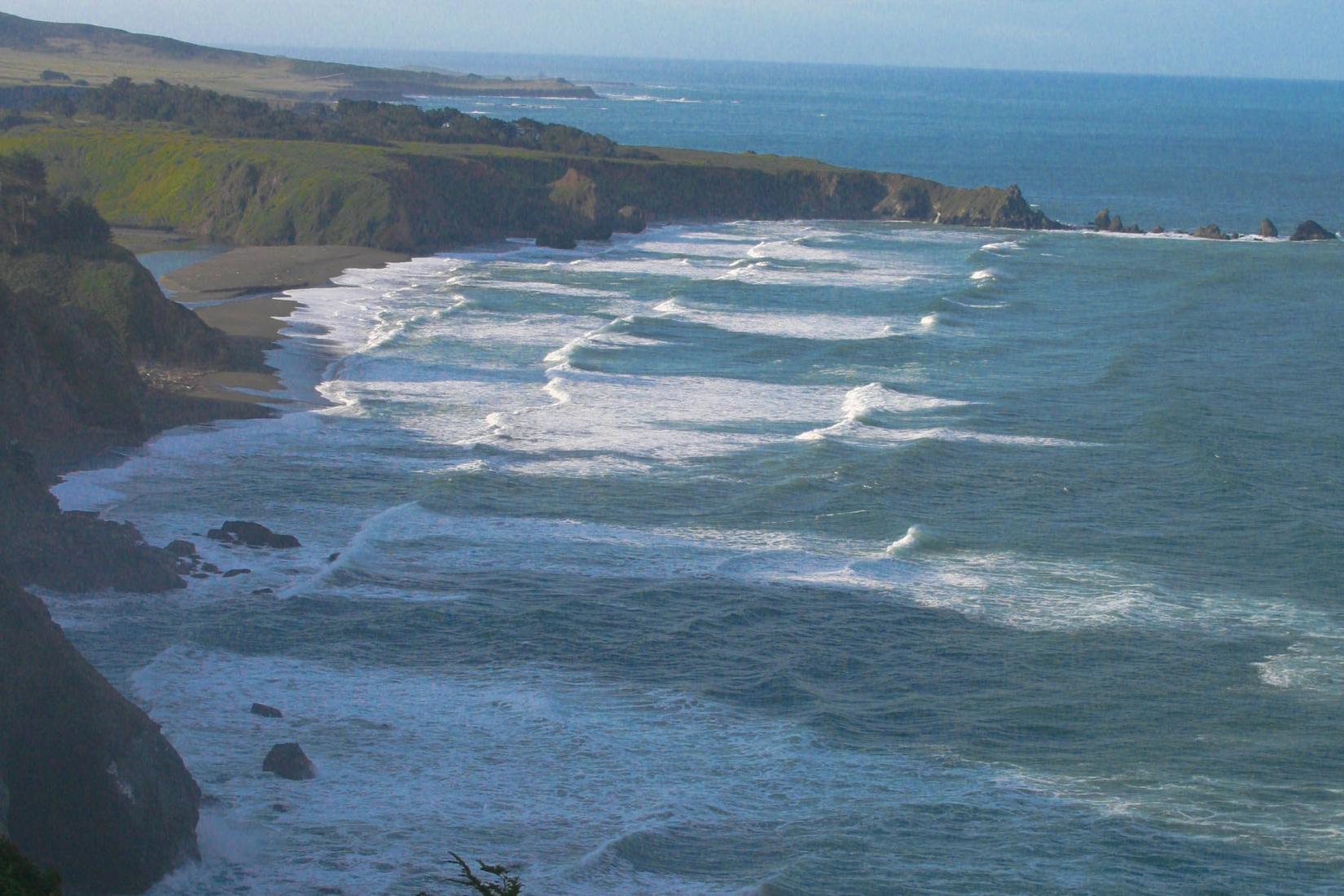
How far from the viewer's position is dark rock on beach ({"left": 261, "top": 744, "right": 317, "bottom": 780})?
18578mm

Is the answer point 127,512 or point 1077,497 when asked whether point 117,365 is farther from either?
point 1077,497

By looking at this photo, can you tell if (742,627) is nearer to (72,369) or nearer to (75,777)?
(75,777)

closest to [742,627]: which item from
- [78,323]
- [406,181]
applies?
[78,323]

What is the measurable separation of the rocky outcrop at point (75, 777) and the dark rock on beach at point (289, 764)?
76.2 inches

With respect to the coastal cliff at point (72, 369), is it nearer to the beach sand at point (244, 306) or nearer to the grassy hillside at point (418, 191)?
the beach sand at point (244, 306)

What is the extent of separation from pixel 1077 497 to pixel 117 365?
20.4m

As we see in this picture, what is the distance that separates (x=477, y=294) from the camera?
5781cm

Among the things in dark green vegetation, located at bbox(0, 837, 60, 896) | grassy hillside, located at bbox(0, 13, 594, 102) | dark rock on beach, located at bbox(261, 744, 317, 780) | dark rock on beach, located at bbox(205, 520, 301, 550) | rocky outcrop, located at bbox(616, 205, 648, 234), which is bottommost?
dark rock on beach, located at bbox(261, 744, 317, 780)

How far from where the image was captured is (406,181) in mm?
72562

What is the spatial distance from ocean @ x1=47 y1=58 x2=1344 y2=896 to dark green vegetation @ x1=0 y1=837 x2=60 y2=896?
4178 millimetres

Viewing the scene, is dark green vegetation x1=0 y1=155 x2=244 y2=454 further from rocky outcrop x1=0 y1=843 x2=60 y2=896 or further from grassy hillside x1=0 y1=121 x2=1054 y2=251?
grassy hillside x1=0 y1=121 x2=1054 y2=251

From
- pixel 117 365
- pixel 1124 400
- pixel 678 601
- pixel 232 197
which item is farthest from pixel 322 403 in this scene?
pixel 232 197

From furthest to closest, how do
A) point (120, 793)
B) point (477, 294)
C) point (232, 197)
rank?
point (232, 197) → point (477, 294) → point (120, 793)

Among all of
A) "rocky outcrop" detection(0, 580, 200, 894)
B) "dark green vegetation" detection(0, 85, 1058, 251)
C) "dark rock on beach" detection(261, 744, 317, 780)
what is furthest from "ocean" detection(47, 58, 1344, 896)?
"dark green vegetation" detection(0, 85, 1058, 251)
